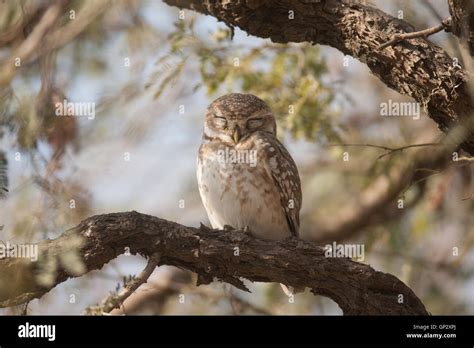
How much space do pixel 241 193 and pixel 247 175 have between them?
157mm

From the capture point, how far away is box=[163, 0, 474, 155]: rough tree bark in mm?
5277

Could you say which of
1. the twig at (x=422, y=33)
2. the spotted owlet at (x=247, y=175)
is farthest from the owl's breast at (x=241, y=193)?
the twig at (x=422, y=33)

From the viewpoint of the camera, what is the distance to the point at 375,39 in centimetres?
557

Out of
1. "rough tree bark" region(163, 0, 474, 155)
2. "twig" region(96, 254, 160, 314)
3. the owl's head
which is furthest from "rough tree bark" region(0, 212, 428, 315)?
the owl's head

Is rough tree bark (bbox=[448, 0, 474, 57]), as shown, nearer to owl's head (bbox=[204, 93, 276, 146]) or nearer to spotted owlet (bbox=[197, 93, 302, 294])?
spotted owlet (bbox=[197, 93, 302, 294])

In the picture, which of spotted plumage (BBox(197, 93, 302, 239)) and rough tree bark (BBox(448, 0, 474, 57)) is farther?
spotted plumage (BBox(197, 93, 302, 239))

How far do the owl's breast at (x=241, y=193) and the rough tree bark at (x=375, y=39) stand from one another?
1.07m

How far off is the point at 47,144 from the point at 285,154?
2691mm

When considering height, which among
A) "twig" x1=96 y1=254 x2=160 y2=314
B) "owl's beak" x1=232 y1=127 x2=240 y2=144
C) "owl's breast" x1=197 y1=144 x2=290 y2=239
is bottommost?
"twig" x1=96 y1=254 x2=160 y2=314

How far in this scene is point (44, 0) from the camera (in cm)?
525

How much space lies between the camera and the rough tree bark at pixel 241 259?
16.2 feet

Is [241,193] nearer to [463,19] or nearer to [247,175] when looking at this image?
[247,175]

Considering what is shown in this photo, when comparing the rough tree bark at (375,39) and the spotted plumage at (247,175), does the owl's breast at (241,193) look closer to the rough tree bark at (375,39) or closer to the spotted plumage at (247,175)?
the spotted plumage at (247,175)

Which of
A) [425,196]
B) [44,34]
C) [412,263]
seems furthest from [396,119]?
[44,34]
